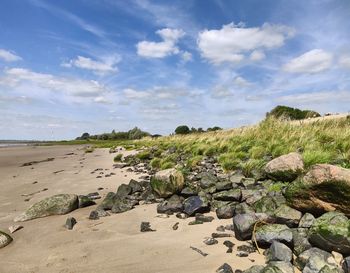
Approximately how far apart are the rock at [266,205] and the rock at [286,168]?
1.59 meters

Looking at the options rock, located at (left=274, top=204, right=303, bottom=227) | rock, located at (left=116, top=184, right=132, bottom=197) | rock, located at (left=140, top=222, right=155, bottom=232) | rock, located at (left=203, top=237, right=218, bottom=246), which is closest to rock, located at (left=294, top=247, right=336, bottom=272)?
rock, located at (left=274, top=204, right=303, bottom=227)

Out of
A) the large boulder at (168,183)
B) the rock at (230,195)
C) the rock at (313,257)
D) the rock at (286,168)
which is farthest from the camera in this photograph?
the large boulder at (168,183)

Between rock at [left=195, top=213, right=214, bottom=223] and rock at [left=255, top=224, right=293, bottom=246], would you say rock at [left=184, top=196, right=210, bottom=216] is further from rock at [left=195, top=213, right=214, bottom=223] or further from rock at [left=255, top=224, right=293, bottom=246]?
rock at [left=255, top=224, right=293, bottom=246]

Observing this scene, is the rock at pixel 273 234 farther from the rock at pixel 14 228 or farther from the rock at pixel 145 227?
the rock at pixel 14 228

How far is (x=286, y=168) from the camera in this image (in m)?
7.68

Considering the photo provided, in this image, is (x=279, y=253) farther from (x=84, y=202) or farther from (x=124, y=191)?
(x=84, y=202)

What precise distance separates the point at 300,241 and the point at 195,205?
2651mm

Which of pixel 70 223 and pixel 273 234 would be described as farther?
pixel 70 223

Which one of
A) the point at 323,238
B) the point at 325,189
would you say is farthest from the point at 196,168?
the point at 323,238

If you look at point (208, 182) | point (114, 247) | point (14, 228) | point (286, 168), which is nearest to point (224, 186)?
point (208, 182)

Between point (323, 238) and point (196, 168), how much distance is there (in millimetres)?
7613

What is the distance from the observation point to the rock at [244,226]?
204 inches

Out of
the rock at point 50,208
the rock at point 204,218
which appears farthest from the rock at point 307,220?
the rock at point 50,208

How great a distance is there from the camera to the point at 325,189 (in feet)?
17.1
